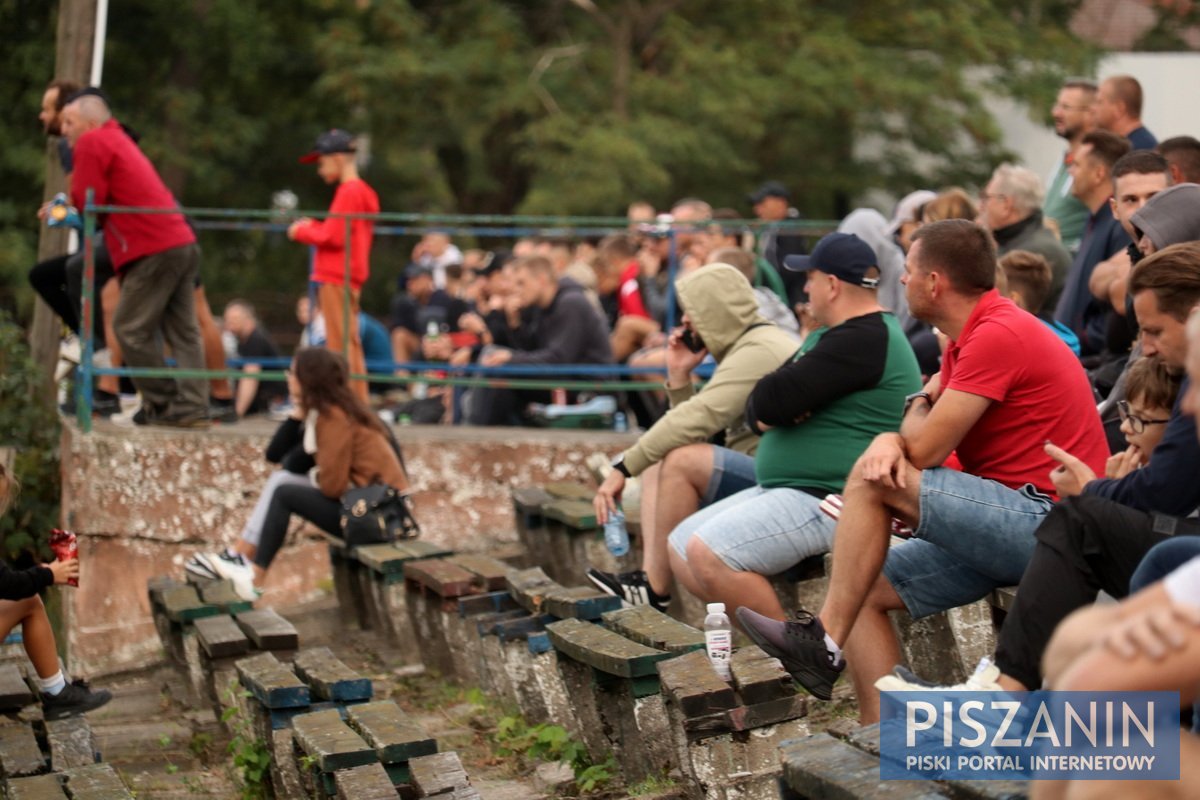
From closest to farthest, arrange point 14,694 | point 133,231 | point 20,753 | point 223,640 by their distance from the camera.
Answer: point 20,753 < point 14,694 < point 223,640 < point 133,231

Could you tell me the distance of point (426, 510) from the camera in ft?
29.2

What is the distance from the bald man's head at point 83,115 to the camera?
8391 millimetres

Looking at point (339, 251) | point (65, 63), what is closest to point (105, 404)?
point (339, 251)

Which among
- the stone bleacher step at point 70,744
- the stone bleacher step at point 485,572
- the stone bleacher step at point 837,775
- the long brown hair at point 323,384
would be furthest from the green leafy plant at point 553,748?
the long brown hair at point 323,384

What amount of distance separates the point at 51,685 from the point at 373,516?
1.82 metres

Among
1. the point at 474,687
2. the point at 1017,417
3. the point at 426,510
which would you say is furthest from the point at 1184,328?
the point at 426,510

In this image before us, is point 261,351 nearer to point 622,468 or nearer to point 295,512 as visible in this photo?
point 295,512

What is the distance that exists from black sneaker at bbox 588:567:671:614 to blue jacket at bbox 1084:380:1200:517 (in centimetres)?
234

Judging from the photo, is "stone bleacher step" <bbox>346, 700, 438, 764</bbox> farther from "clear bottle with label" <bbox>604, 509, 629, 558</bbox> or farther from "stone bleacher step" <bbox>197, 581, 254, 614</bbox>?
"stone bleacher step" <bbox>197, 581, 254, 614</bbox>

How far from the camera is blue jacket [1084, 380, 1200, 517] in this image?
3.84 metres

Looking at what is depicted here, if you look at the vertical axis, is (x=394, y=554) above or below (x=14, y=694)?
above

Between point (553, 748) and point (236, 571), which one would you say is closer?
point (553, 748)

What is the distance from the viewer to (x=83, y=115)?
27.6 feet

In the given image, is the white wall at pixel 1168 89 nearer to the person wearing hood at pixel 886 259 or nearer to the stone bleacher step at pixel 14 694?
the person wearing hood at pixel 886 259
